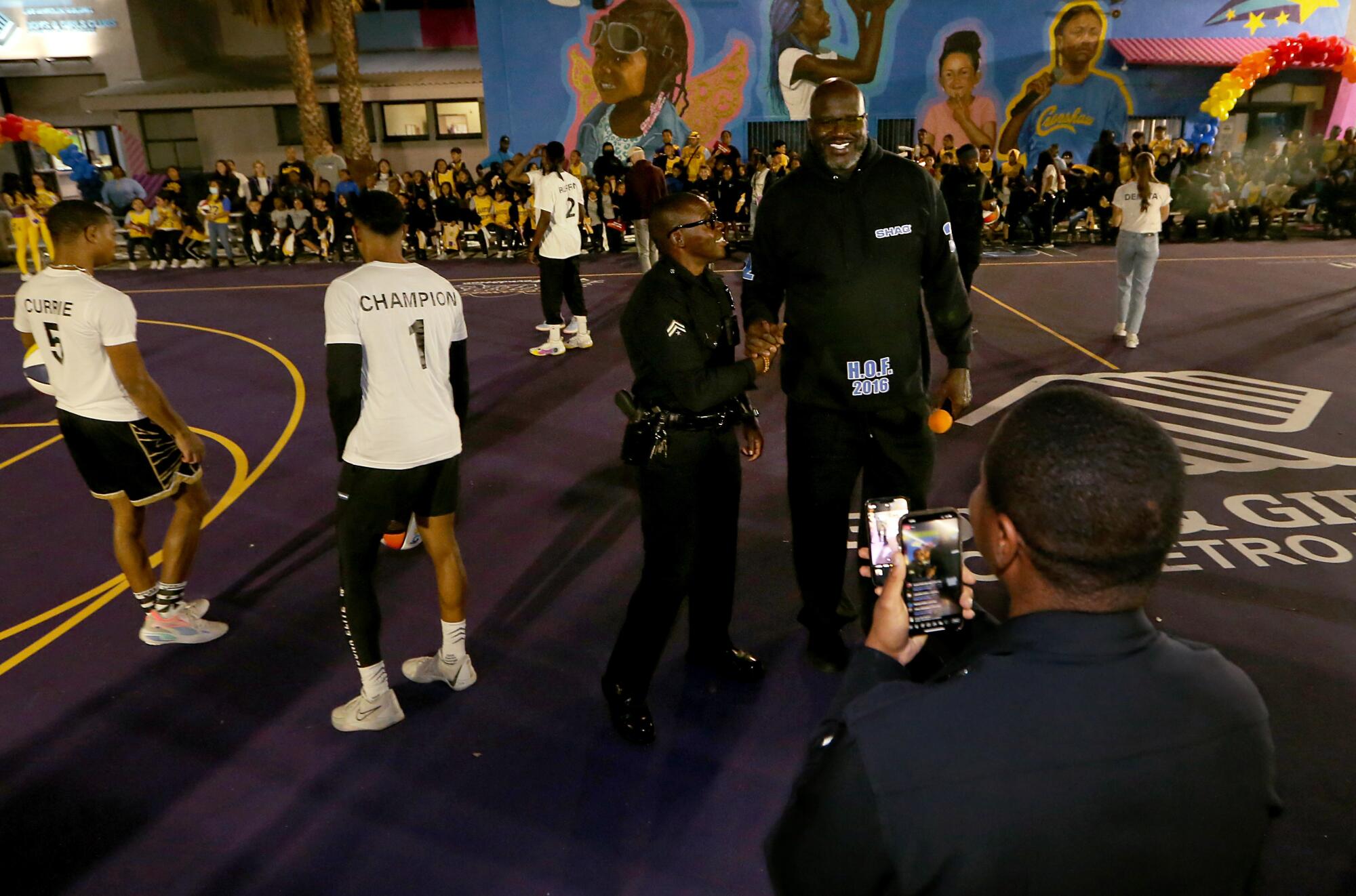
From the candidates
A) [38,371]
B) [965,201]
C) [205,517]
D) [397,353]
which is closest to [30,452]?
[205,517]

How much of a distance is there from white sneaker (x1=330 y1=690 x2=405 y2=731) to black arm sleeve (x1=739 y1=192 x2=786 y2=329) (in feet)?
7.22

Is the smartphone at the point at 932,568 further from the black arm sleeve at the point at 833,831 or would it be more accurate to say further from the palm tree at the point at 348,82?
the palm tree at the point at 348,82

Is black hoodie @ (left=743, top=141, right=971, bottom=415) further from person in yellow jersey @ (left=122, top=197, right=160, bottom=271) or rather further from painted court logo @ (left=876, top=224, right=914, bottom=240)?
person in yellow jersey @ (left=122, top=197, right=160, bottom=271)

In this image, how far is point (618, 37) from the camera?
2212 cm

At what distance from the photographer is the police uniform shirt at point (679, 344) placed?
3.33m

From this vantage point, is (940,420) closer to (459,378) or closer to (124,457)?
(459,378)

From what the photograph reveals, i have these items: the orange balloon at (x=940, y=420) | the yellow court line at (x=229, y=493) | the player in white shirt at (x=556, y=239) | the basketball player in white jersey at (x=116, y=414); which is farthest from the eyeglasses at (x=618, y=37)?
the orange balloon at (x=940, y=420)

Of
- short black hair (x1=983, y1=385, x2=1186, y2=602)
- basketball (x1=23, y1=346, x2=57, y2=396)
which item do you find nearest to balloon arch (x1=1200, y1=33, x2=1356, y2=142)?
basketball (x1=23, y1=346, x2=57, y2=396)

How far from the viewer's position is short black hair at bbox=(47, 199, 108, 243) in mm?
4094

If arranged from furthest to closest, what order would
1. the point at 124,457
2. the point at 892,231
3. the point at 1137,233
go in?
1. the point at 1137,233
2. the point at 124,457
3. the point at 892,231

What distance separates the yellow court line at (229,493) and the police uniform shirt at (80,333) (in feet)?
4.05

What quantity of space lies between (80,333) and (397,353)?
169 centimetres

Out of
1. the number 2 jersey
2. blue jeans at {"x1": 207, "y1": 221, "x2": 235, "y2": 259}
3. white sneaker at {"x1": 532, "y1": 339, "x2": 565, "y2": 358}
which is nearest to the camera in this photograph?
the number 2 jersey

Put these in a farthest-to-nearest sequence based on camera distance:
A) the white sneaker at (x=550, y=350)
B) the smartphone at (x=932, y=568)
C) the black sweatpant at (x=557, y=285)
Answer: the white sneaker at (x=550, y=350)
the black sweatpant at (x=557, y=285)
the smartphone at (x=932, y=568)
